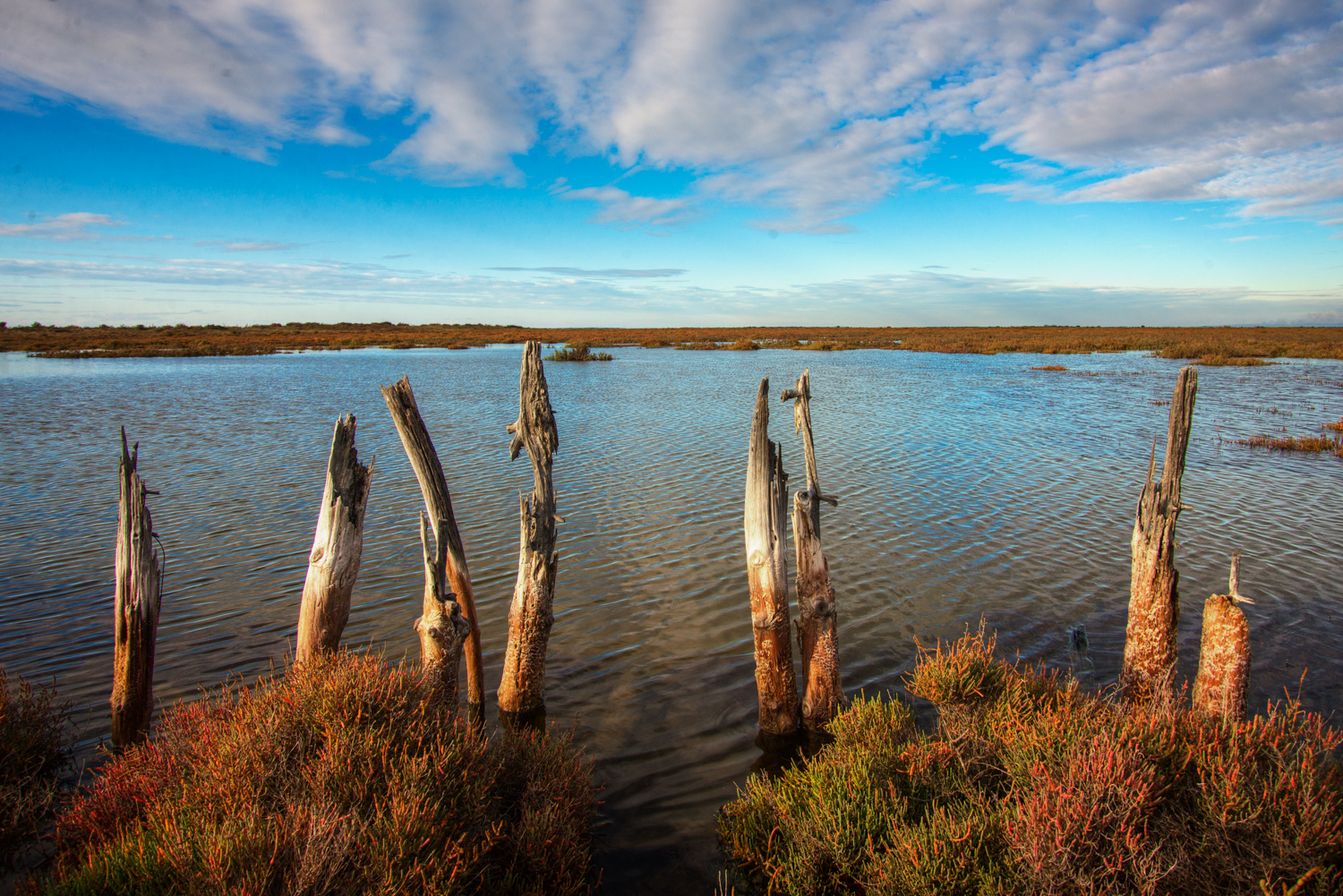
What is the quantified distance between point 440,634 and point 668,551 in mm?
5518

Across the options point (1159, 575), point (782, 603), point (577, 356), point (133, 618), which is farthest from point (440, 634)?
point (577, 356)

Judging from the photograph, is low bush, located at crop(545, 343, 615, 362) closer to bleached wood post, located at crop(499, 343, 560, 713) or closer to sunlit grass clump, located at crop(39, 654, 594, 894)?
bleached wood post, located at crop(499, 343, 560, 713)

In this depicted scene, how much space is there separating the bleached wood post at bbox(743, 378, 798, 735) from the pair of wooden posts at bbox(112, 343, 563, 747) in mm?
2023

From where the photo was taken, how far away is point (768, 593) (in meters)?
6.12

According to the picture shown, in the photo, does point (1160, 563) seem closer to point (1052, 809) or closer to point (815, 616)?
point (815, 616)

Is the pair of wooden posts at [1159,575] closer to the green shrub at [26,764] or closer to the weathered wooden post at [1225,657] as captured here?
the weathered wooden post at [1225,657]

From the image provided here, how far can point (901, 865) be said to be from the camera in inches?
150

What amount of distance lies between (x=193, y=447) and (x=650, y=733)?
18.4 metres

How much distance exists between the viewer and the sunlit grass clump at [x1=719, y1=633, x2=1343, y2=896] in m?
3.46

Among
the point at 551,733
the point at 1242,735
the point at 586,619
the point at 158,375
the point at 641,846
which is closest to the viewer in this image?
the point at 1242,735

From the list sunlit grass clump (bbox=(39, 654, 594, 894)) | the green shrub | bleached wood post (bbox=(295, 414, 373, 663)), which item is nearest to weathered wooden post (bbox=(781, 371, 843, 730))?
sunlit grass clump (bbox=(39, 654, 594, 894))

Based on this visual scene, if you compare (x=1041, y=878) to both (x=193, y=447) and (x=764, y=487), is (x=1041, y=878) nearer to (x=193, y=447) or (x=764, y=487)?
(x=764, y=487)

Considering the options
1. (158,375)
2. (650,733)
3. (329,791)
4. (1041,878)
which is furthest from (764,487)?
(158,375)

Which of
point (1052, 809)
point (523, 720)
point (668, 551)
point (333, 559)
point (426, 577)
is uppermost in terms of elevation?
point (333, 559)
